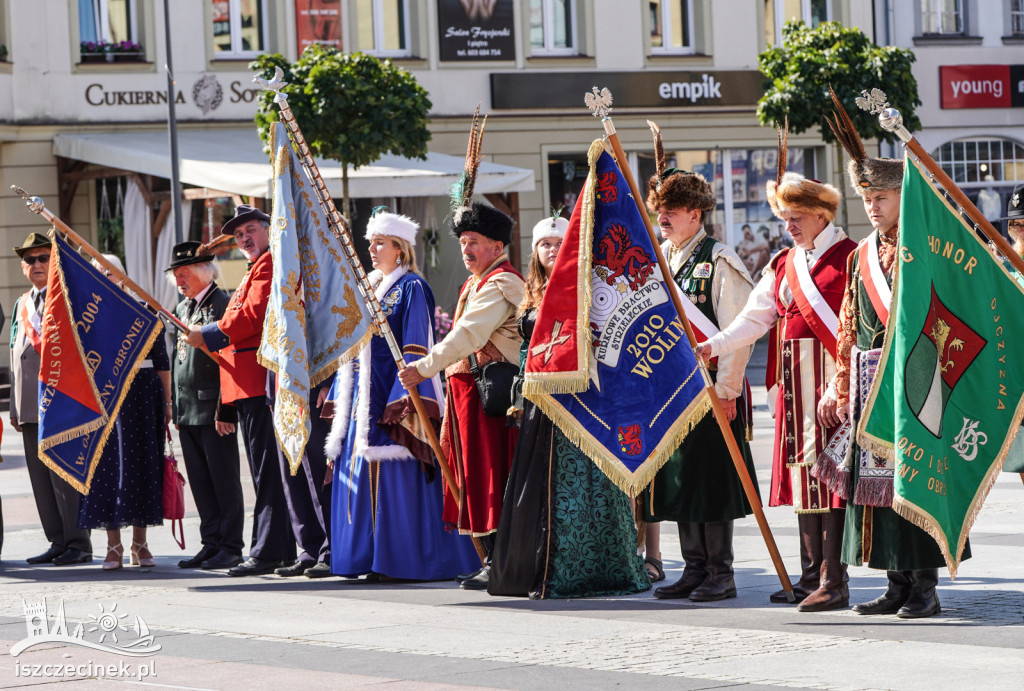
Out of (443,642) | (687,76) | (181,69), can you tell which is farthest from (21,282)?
(443,642)

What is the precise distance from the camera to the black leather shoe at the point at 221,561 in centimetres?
928

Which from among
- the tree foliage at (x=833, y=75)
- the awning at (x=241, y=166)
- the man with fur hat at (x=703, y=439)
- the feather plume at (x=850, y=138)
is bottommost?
the man with fur hat at (x=703, y=439)

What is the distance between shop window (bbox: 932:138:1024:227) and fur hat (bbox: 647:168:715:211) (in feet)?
73.9

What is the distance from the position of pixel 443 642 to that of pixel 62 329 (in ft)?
13.2

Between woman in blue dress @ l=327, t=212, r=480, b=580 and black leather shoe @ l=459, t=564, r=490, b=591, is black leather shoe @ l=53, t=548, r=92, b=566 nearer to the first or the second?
woman in blue dress @ l=327, t=212, r=480, b=580

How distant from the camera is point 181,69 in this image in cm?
2539

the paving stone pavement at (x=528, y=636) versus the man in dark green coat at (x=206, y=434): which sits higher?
the man in dark green coat at (x=206, y=434)

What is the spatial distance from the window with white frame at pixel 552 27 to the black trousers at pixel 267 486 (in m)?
18.9

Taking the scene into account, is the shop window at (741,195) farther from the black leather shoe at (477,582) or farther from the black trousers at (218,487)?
the black leather shoe at (477,582)

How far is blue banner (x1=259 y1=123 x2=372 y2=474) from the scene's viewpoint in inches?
327

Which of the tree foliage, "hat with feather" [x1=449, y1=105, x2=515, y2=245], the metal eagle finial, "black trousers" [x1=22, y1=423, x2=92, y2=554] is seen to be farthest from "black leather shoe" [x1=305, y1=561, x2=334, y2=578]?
the tree foliage

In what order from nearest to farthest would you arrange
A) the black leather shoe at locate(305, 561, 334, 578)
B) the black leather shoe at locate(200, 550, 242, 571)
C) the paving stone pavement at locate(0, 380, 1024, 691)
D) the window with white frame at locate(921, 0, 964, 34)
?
1. the paving stone pavement at locate(0, 380, 1024, 691)
2. the black leather shoe at locate(305, 561, 334, 578)
3. the black leather shoe at locate(200, 550, 242, 571)
4. the window with white frame at locate(921, 0, 964, 34)

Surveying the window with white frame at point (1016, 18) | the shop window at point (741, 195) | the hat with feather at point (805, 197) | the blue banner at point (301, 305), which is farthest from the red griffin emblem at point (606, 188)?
the window with white frame at point (1016, 18)

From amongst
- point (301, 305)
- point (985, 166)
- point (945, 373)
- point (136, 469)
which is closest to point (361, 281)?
point (301, 305)
